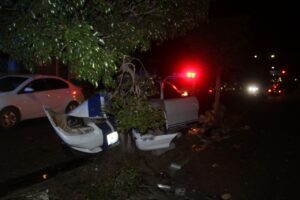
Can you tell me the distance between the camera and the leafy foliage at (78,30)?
162 inches

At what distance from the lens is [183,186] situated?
283 inches

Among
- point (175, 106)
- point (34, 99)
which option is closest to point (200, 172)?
point (175, 106)

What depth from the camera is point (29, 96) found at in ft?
36.7

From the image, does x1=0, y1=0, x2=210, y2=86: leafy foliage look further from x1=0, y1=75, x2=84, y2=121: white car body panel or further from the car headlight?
x1=0, y1=75, x2=84, y2=121: white car body panel

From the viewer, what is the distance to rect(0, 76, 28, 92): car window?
36.0 feet

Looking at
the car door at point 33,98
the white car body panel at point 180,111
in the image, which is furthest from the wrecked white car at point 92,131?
the car door at point 33,98

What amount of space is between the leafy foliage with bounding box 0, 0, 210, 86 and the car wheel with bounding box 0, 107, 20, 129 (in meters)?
5.93

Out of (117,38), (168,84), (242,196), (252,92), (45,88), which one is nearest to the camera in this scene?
(117,38)

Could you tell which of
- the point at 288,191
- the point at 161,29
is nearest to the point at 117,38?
the point at 161,29

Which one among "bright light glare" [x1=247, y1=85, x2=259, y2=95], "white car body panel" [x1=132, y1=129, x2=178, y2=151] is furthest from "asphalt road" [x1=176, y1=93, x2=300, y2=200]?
"bright light glare" [x1=247, y1=85, x2=259, y2=95]

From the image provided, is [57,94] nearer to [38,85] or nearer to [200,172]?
[38,85]

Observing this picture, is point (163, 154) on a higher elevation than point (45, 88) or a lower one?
lower

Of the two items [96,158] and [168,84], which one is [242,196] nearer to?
[96,158]

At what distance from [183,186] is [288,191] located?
196 centimetres
